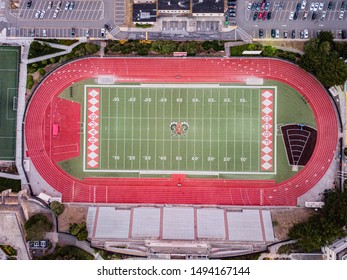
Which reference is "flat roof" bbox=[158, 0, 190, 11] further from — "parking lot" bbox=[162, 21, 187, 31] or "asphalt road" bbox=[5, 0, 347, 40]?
"parking lot" bbox=[162, 21, 187, 31]

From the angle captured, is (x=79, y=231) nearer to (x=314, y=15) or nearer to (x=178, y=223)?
(x=178, y=223)

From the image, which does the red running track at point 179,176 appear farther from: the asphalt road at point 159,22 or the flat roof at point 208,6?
the flat roof at point 208,6

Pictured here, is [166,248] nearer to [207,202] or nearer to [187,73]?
[207,202]

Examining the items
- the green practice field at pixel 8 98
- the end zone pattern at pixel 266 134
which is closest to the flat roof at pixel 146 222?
the end zone pattern at pixel 266 134

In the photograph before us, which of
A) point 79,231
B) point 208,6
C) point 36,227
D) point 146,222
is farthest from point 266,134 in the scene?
point 36,227

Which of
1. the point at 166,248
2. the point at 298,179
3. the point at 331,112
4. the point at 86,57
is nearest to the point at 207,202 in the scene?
the point at 166,248

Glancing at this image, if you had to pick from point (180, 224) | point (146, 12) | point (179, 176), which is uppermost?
point (146, 12)
